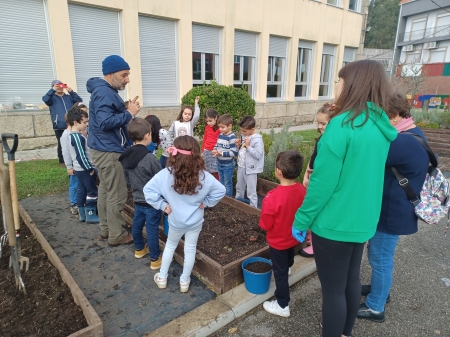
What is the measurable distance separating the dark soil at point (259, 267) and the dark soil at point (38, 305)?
148 cm

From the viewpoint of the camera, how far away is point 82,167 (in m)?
4.10

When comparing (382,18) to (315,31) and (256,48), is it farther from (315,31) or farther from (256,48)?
(256,48)

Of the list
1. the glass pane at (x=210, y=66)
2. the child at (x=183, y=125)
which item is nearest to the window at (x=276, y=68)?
the glass pane at (x=210, y=66)

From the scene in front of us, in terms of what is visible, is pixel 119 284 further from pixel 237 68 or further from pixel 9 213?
pixel 237 68

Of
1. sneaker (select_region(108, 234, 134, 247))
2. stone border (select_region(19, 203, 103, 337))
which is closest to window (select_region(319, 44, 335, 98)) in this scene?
sneaker (select_region(108, 234, 134, 247))

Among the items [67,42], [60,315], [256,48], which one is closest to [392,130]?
[60,315]

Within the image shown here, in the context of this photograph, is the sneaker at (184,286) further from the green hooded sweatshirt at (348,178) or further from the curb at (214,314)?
the green hooded sweatshirt at (348,178)

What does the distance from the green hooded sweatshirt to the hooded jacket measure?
1.80 meters

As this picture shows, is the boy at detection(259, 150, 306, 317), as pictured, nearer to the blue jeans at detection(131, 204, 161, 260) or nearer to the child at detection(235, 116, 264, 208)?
the blue jeans at detection(131, 204, 161, 260)

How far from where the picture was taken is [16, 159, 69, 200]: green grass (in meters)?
5.54

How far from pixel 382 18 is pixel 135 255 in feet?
216

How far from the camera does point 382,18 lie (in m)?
55.2

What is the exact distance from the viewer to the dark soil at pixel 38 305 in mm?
2330

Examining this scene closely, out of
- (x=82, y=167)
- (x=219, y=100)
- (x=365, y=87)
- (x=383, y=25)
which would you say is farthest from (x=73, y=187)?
(x=383, y=25)
